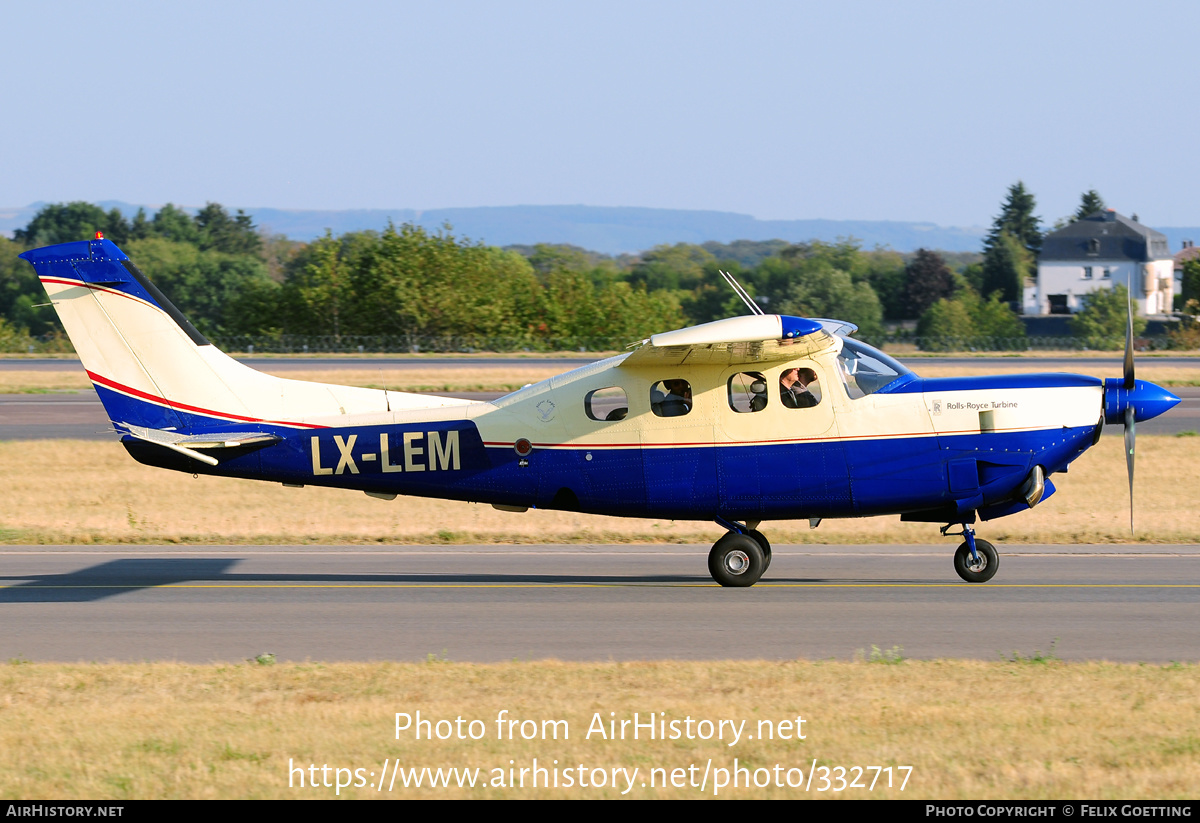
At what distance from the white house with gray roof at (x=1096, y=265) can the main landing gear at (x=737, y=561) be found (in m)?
120

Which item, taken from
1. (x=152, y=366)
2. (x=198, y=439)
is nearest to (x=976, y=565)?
(x=198, y=439)

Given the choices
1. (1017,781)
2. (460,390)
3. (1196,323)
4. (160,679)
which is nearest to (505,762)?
(1017,781)

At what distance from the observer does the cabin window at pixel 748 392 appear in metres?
12.0

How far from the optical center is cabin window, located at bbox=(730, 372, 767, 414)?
11992mm

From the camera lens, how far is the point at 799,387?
1195 cm

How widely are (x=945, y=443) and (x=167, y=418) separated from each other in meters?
7.94

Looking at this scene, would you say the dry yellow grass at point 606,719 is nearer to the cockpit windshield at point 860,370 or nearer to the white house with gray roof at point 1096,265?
the cockpit windshield at point 860,370

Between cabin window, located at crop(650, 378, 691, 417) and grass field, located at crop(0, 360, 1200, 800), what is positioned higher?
cabin window, located at crop(650, 378, 691, 417)

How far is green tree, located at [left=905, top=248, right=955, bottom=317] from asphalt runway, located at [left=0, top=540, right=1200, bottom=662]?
3527 inches

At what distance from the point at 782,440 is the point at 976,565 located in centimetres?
251

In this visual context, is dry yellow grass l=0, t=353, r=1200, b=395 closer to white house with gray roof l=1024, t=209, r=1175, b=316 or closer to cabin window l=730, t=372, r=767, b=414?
cabin window l=730, t=372, r=767, b=414

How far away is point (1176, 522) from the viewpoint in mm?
16969

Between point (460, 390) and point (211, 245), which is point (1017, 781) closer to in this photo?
point (460, 390)

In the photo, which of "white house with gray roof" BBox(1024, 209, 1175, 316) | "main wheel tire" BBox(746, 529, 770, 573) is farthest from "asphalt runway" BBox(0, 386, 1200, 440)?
"white house with gray roof" BBox(1024, 209, 1175, 316)
